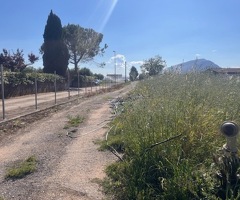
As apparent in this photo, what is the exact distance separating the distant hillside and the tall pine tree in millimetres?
34645

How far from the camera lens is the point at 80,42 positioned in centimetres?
5722

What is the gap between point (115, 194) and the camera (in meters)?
4.12

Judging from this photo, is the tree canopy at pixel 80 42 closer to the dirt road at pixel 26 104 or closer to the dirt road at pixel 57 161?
the dirt road at pixel 26 104

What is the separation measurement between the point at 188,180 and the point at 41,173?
2540 millimetres

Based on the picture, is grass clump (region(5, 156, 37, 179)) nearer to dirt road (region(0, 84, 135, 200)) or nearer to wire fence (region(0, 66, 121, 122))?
dirt road (region(0, 84, 135, 200))

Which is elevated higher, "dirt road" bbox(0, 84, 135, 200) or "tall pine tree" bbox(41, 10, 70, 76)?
"tall pine tree" bbox(41, 10, 70, 76)

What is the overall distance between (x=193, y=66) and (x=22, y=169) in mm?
5789

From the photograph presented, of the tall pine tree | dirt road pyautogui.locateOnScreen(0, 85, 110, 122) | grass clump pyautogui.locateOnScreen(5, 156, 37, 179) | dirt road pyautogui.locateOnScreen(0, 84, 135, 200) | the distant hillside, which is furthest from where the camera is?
the tall pine tree

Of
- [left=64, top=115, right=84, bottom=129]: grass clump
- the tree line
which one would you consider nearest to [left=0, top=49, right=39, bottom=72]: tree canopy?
the tree line

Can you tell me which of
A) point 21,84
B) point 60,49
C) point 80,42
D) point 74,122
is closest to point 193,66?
point 74,122

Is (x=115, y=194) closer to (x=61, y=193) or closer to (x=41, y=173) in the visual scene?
(x=61, y=193)

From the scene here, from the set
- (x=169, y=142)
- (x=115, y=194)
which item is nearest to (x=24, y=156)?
(x=115, y=194)

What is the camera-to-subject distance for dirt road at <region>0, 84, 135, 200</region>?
13.9 feet

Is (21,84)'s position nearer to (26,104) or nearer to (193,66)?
(26,104)
